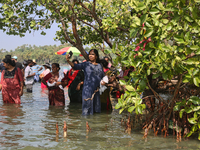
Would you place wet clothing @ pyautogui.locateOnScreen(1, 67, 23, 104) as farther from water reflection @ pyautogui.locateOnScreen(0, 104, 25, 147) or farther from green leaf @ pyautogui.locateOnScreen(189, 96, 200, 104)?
green leaf @ pyautogui.locateOnScreen(189, 96, 200, 104)

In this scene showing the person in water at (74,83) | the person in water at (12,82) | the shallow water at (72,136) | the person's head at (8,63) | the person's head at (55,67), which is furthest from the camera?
the person in water at (74,83)

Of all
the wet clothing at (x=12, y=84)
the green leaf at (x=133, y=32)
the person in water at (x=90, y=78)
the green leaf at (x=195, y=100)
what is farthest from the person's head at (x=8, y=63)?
the green leaf at (x=195, y=100)

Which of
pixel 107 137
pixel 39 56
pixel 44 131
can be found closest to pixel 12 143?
pixel 44 131

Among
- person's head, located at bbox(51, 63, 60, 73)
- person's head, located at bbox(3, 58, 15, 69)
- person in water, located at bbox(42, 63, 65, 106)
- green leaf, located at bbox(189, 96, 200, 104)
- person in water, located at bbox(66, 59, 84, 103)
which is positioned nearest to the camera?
green leaf, located at bbox(189, 96, 200, 104)

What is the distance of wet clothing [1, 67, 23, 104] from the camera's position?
9.69 metres

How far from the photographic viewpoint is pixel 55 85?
9789 mm

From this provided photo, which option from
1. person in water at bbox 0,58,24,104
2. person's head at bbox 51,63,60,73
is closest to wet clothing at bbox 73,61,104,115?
person's head at bbox 51,63,60,73

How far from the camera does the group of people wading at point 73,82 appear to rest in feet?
25.5

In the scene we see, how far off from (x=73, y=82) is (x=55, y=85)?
1.49 meters

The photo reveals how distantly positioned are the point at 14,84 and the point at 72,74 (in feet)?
7.24

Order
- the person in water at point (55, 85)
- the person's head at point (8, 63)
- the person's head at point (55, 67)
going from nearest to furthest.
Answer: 1. the person's head at point (8, 63)
2. the person in water at point (55, 85)
3. the person's head at point (55, 67)

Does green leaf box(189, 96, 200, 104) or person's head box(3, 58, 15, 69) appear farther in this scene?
person's head box(3, 58, 15, 69)

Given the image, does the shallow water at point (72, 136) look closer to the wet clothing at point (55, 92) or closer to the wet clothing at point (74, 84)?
the wet clothing at point (55, 92)

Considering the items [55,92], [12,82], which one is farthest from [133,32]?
[12,82]
